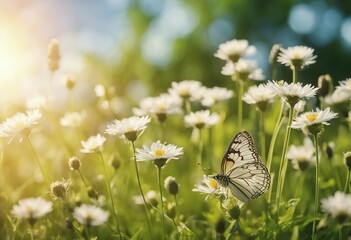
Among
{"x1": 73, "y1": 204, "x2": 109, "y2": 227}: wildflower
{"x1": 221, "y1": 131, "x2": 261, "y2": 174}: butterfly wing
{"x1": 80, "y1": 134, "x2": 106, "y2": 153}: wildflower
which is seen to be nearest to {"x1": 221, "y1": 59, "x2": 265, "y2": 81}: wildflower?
{"x1": 221, "y1": 131, "x2": 261, "y2": 174}: butterfly wing

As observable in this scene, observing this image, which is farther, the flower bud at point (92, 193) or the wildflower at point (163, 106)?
the wildflower at point (163, 106)

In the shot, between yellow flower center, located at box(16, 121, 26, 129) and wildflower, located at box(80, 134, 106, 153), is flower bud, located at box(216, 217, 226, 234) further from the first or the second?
yellow flower center, located at box(16, 121, 26, 129)

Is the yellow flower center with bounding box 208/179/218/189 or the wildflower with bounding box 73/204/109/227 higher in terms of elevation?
the yellow flower center with bounding box 208/179/218/189

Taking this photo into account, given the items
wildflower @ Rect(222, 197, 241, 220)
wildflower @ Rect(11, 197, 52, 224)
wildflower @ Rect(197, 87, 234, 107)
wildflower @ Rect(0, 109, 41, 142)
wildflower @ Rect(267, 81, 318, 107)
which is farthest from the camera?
wildflower @ Rect(197, 87, 234, 107)

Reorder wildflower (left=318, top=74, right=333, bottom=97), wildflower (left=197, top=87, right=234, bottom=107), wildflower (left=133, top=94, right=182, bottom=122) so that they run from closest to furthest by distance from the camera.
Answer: wildflower (left=318, top=74, right=333, bottom=97) → wildflower (left=133, top=94, right=182, bottom=122) → wildflower (left=197, top=87, right=234, bottom=107)

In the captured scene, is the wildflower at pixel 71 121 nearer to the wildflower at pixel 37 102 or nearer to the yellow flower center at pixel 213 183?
the wildflower at pixel 37 102

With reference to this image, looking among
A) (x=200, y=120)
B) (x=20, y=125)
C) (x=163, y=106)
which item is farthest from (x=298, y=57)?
(x=20, y=125)

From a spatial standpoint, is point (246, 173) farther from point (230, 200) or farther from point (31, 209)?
point (31, 209)

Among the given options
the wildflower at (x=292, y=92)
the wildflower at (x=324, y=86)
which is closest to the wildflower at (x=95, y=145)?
the wildflower at (x=292, y=92)
